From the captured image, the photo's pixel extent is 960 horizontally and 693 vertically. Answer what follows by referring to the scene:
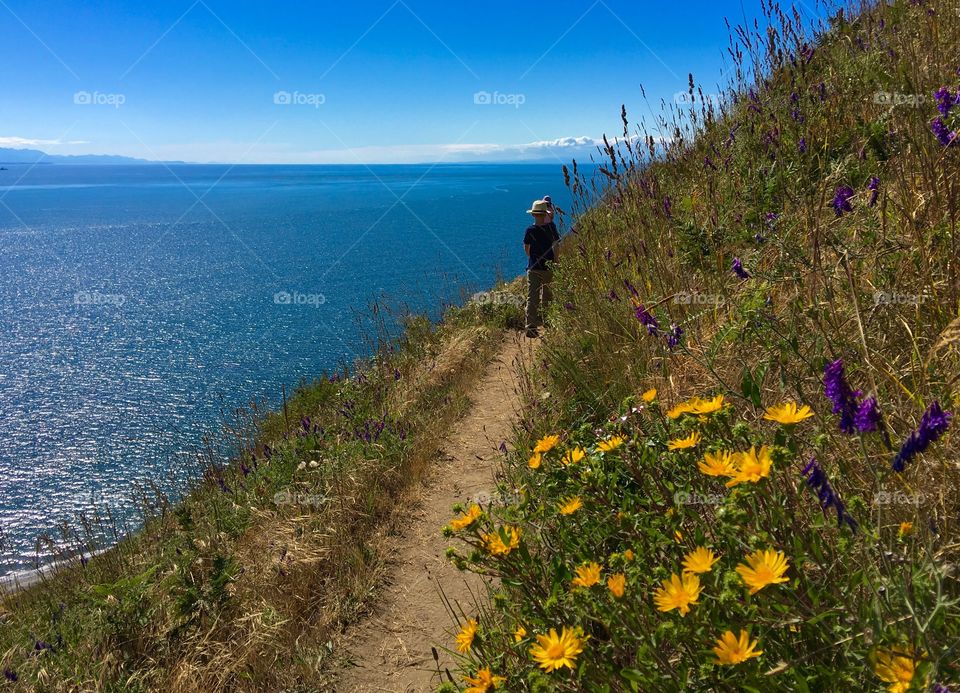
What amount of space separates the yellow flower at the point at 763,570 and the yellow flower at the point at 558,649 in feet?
1.50

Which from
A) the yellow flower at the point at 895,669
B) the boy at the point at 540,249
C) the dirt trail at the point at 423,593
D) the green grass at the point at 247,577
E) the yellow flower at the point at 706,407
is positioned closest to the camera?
the yellow flower at the point at 895,669

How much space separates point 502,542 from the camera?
1.66 meters

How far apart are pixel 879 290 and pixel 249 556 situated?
15.0ft

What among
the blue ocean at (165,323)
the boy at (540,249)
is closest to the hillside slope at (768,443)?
the boy at (540,249)

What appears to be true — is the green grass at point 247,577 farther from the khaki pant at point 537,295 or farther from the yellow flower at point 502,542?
the khaki pant at point 537,295

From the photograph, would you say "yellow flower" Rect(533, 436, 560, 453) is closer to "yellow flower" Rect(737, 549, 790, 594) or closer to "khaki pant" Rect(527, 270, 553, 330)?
"yellow flower" Rect(737, 549, 790, 594)

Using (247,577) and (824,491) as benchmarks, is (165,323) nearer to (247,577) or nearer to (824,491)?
(247,577)

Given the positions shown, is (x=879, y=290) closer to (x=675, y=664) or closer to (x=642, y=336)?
(x=642, y=336)

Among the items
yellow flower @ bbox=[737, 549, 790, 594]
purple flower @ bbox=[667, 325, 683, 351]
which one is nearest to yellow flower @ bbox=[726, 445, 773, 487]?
yellow flower @ bbox=[737, 549, 790, 594]

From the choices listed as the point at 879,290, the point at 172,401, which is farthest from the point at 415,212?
the point at 879,290

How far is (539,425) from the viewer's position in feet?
14.3

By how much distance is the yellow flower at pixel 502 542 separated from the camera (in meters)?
1.65

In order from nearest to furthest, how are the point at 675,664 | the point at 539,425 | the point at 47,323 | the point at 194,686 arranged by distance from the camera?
the point at 675,664, the point at 194,686, the point at 539,425, the point at 47,323

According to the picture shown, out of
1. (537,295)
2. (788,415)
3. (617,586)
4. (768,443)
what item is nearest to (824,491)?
(788,415)
